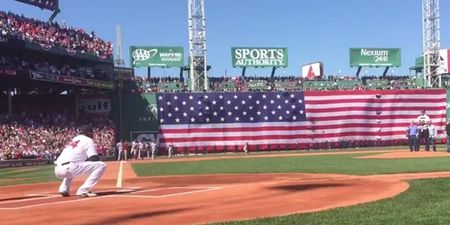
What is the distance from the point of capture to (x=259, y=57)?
56.3 m

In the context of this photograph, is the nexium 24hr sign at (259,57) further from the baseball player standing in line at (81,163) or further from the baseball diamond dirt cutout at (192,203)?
the baseball player standing in line at (81,163)

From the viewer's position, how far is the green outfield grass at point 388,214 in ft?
23.5

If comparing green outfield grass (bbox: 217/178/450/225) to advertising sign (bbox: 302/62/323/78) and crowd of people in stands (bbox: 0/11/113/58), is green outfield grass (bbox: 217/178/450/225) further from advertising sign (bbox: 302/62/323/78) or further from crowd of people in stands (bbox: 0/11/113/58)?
advertising sign (bbox: 302/62/323/78)

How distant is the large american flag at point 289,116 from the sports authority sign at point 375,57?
13.0 meters

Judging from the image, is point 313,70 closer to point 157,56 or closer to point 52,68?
point 157,56

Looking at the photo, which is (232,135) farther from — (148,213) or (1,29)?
(148,213)

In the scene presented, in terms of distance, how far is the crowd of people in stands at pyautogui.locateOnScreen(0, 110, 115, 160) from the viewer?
3394 cm

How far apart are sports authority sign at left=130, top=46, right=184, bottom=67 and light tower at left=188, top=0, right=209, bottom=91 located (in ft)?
11.0

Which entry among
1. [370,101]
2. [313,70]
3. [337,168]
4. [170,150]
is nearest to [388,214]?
[337,168]

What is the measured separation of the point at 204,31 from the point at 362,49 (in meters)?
19.5

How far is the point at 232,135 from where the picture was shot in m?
44.6

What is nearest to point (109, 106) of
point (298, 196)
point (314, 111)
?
point (314, 111)

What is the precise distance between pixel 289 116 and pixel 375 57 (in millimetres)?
19071

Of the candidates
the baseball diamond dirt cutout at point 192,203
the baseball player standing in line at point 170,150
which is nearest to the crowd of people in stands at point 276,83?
the baseball player standing in line at point 170,150
